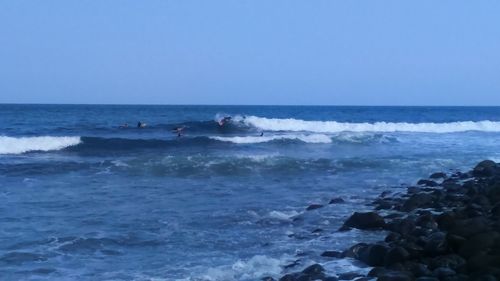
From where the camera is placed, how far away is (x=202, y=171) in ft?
56.1

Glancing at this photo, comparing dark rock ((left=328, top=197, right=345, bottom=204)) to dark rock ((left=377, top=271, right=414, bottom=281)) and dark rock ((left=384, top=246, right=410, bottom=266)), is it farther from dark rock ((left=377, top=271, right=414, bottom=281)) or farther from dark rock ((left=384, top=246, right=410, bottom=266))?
dark rock ((left=377, top=271, right=414, bottom=281))

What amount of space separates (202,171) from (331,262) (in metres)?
9.90

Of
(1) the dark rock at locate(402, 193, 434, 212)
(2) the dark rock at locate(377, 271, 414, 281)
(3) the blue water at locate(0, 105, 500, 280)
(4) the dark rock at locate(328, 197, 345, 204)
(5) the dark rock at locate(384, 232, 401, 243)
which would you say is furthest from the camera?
(4) the dark rock at locate(328, 197, 345, 204)

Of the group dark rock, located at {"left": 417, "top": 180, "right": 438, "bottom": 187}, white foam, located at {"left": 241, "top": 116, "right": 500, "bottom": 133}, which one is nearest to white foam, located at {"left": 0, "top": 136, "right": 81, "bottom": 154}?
white foam, located at {"left": 241, "top": 116, "right": 500, "bottom": 133}

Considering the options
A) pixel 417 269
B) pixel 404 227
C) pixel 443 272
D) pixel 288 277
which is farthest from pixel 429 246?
pixel 288 277

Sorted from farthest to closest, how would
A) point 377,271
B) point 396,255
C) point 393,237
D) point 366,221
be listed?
point 366,221 < point 393,237 < point 396,255 < point 377,271

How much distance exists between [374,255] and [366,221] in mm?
2213

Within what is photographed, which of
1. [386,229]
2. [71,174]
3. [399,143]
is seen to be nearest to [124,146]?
[71,174]

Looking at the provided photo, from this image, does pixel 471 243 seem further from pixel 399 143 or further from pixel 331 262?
pixel 399 143

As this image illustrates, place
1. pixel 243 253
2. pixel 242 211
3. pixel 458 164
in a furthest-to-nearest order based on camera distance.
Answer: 1. pixel 458 164
2. pixel 242 211
3. pixel 243 253

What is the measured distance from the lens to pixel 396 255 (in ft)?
23.0

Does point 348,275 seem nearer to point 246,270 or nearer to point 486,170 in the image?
point 246,270

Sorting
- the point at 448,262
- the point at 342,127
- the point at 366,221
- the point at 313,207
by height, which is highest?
the point at 342,127

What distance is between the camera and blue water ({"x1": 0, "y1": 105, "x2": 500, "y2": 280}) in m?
7.67
